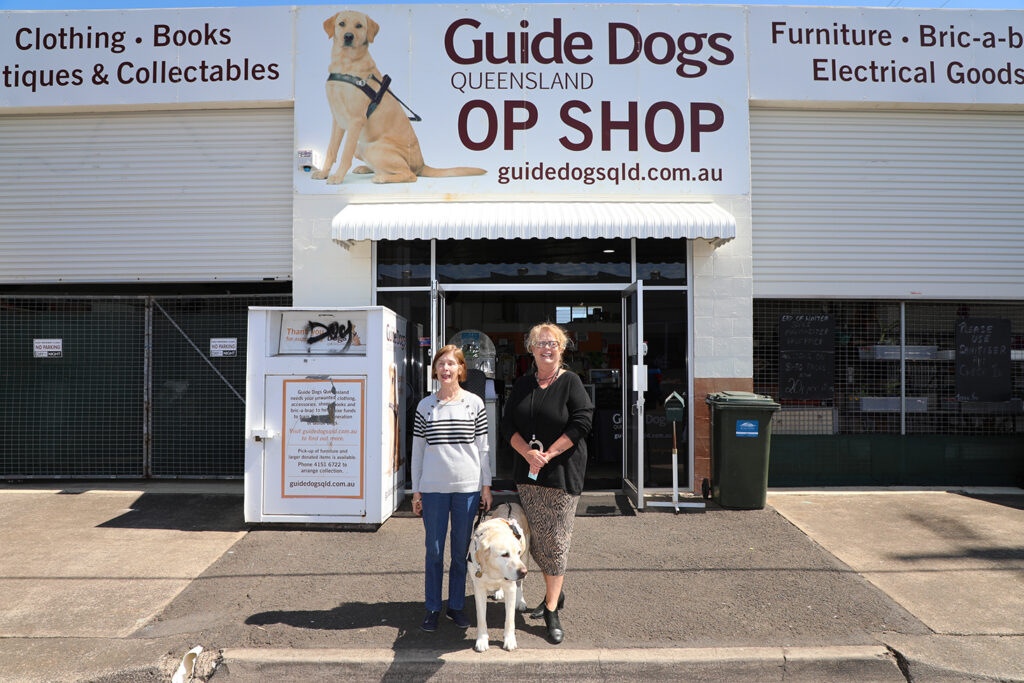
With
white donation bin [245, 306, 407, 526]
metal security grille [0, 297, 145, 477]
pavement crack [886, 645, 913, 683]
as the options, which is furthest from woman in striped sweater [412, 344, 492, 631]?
metal security grille [0, 297, 145, 477]

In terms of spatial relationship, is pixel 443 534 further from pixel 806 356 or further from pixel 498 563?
pixel 806 356

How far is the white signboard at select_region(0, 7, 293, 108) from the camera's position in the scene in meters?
8.61

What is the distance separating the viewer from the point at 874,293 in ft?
28.6

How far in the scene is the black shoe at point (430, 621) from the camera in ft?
14.3

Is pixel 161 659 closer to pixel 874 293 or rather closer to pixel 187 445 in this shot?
pixel 187 445

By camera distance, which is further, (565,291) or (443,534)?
(565,291)

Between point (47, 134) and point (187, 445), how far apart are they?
14.3ft

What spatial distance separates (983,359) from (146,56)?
1108 centimetres

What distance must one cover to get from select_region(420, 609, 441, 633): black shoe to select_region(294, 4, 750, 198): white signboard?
5274 millimetres

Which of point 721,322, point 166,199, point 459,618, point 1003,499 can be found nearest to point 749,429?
point 721,322

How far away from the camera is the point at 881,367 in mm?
8898

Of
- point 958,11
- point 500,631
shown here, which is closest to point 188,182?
point 500,631

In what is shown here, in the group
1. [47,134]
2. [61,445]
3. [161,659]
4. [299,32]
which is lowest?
[161,659]

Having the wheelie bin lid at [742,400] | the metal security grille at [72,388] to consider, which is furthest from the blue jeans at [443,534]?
the metal security grille at [72,388]
